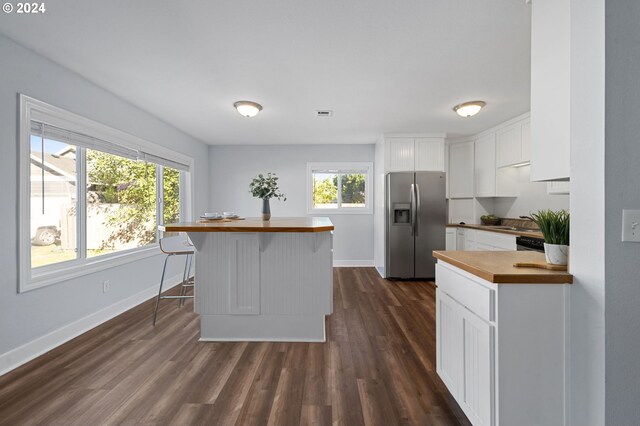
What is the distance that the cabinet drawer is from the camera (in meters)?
1.26

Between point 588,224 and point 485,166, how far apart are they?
399cm

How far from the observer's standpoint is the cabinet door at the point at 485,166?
456 centimetres

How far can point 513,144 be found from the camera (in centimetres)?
412

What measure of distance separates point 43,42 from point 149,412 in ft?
8.90

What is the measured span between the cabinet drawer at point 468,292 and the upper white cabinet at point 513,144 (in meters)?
3.15

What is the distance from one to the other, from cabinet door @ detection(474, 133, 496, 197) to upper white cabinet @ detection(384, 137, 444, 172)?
0.66m

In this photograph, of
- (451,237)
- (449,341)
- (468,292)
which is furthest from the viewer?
(451,237)

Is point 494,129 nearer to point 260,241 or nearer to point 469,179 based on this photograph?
point 469,179

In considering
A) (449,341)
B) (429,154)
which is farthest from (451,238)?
(449,341)

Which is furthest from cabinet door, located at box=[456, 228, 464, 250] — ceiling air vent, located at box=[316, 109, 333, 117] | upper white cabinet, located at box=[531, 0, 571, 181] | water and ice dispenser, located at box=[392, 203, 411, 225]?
upper white cabinet, located at box=[531, 0, 571, 181]

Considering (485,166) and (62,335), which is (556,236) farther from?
(485,166)

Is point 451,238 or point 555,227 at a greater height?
point 555,227

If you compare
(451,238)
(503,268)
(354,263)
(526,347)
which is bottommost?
(354,263)

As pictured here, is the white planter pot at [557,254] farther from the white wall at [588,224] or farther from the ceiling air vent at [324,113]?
the ceiling air vent at [324,113]
